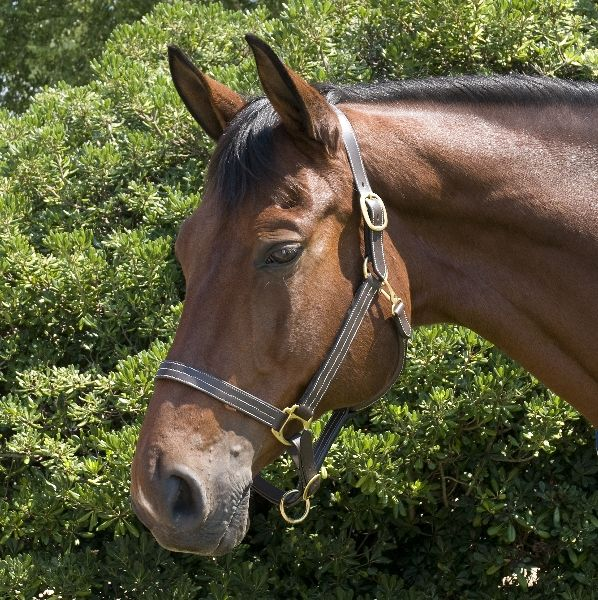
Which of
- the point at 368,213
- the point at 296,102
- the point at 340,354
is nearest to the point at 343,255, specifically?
the point at 368,213

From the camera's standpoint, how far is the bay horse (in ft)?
7.16

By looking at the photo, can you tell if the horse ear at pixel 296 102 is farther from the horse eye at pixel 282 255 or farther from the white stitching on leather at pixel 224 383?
the white stitching on leather at pixel 224 383

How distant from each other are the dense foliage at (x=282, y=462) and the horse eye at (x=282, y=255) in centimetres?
117

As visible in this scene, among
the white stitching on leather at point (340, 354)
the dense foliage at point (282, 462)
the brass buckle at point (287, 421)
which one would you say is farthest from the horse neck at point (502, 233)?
the dense foliage at point (282, 462)

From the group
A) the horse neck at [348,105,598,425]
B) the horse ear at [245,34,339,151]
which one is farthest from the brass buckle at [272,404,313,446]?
the horse ear at [245,34,339,151]

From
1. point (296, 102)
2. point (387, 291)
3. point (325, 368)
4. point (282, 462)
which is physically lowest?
point (282, 462)

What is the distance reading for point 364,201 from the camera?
2361 millimetres

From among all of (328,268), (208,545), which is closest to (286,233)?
(328,268)

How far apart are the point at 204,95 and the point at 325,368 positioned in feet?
2.93

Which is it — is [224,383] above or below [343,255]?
below

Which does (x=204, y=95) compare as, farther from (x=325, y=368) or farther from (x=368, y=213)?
(x=325, y=368)

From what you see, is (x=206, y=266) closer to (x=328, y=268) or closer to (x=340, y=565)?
(x=328, y=268)

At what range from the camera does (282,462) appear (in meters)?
3.30

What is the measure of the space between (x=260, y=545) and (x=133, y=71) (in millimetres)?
2333
